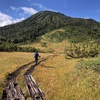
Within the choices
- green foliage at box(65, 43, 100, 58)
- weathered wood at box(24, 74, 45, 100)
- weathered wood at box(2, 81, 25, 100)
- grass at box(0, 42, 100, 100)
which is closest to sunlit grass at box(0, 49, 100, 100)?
grass at box(0, 42, 100, 100)

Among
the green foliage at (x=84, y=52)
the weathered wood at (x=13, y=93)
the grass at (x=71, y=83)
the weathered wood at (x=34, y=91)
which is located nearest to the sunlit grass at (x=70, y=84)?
the grass at (x=71, y=83)

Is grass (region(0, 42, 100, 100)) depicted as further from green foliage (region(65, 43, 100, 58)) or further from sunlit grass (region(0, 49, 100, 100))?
→ green foliage (region(65, 43, 100, 58))

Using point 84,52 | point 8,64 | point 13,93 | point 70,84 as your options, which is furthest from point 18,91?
point 84,52

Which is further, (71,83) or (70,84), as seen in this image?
(71,83)

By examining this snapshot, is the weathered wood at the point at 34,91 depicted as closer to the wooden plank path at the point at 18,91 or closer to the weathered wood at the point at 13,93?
the wooden plank path at the point at 18,91

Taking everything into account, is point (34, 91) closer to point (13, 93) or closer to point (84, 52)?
point (13, 93)

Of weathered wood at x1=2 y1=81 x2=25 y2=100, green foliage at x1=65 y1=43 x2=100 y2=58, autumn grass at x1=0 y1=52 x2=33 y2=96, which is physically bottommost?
weathered wood at x1=2 y1=81 x2=25 y2=100

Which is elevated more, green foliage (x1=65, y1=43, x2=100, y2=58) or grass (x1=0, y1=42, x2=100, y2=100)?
green foliage (x1=65, y1=43, x2=100, y2=58)

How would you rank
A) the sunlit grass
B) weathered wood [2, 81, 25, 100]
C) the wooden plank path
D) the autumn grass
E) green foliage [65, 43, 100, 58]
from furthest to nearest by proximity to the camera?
green foliage [65, 43, 100, 58] < the autumn grass < the sunlit grass < the wooden plank path < weathered wood [2, 81, 25, 100]

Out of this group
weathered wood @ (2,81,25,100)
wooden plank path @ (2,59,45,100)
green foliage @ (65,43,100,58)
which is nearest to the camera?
weathered wood @ (2,81,25,100)

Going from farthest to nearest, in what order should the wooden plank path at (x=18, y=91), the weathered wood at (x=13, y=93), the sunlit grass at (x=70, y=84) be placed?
1. the sunlit grass at (x=70, y=84)
2. the wooden plank path at (x=18, y=91)
3. the weathered wood at (x=13, y=93)

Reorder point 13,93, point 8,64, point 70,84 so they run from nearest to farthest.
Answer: point 13,93, point 70,84, point 8,64

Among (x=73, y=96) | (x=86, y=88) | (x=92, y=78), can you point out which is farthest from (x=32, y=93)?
(x=92, y=78)

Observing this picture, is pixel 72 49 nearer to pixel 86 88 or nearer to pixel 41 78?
pixel 41 78
